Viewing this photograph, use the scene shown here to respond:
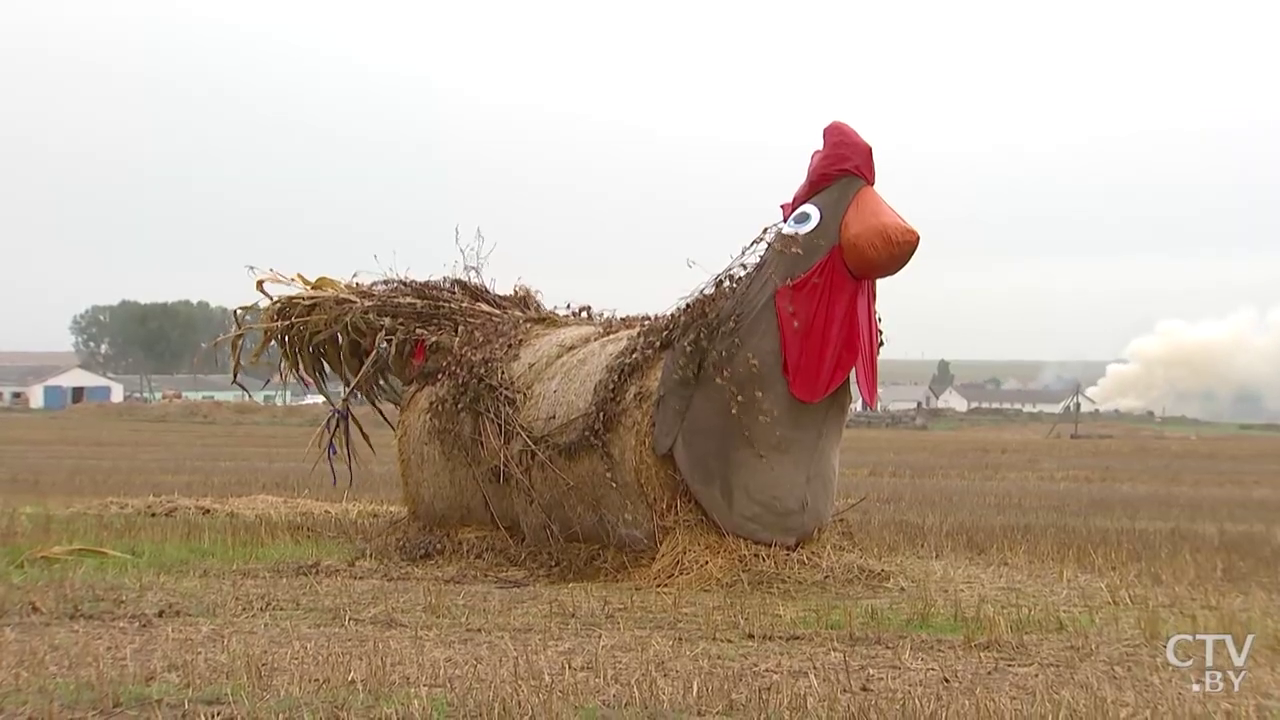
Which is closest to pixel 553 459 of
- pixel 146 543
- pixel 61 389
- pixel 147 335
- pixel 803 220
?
pixel 803 220

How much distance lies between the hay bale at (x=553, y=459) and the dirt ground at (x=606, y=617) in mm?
419

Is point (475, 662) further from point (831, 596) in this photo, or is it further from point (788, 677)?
point (831, 596)

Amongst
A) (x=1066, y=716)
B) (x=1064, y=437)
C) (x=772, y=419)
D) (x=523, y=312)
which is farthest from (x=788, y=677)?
(x=1064, y=437)

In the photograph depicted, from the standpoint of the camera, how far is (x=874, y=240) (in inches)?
360

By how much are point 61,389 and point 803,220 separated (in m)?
83.5

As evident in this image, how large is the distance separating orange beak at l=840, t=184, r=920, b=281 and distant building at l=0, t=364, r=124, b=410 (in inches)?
3185

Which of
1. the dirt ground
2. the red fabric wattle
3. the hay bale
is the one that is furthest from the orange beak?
the dirt ground

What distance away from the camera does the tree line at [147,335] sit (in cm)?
9319

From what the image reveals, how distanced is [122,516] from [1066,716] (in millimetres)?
10062

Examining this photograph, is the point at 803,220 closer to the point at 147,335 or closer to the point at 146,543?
the point at 146,543

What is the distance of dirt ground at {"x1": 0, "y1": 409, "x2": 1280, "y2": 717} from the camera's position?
18.8ft

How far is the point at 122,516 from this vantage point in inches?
505

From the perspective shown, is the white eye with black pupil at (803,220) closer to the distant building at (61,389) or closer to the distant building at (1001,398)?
the distant building at (61,389)

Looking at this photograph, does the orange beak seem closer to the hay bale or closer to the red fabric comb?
the red fabric comb
